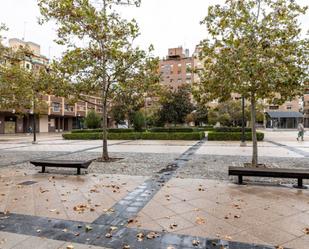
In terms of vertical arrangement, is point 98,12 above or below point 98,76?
above

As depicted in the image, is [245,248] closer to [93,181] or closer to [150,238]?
[150,238]

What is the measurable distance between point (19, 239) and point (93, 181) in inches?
137

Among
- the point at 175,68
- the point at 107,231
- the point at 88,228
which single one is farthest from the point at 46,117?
the point at 107,231

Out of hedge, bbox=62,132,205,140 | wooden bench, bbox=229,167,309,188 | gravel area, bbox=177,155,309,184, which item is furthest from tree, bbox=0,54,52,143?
hedge, bbox=62,132,205,140

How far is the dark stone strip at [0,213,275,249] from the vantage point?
3410 mm

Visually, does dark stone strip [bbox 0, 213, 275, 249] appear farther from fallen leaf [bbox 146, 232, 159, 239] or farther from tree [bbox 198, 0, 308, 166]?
tree [bbox 198, 0, 308, 166]

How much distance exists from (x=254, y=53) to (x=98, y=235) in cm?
634

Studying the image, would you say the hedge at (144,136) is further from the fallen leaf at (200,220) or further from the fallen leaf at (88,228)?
the fallen leaf at (88,228)

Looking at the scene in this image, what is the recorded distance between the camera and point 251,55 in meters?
7.38

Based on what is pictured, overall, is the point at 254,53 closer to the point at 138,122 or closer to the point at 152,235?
the point at 152,235

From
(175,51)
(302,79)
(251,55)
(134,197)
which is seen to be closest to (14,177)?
(134,197)

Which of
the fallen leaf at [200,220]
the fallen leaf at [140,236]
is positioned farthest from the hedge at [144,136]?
the fallen leaf at [140,236]

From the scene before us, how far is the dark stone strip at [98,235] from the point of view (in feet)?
11.2

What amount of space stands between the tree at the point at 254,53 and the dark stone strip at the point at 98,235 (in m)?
5.21
